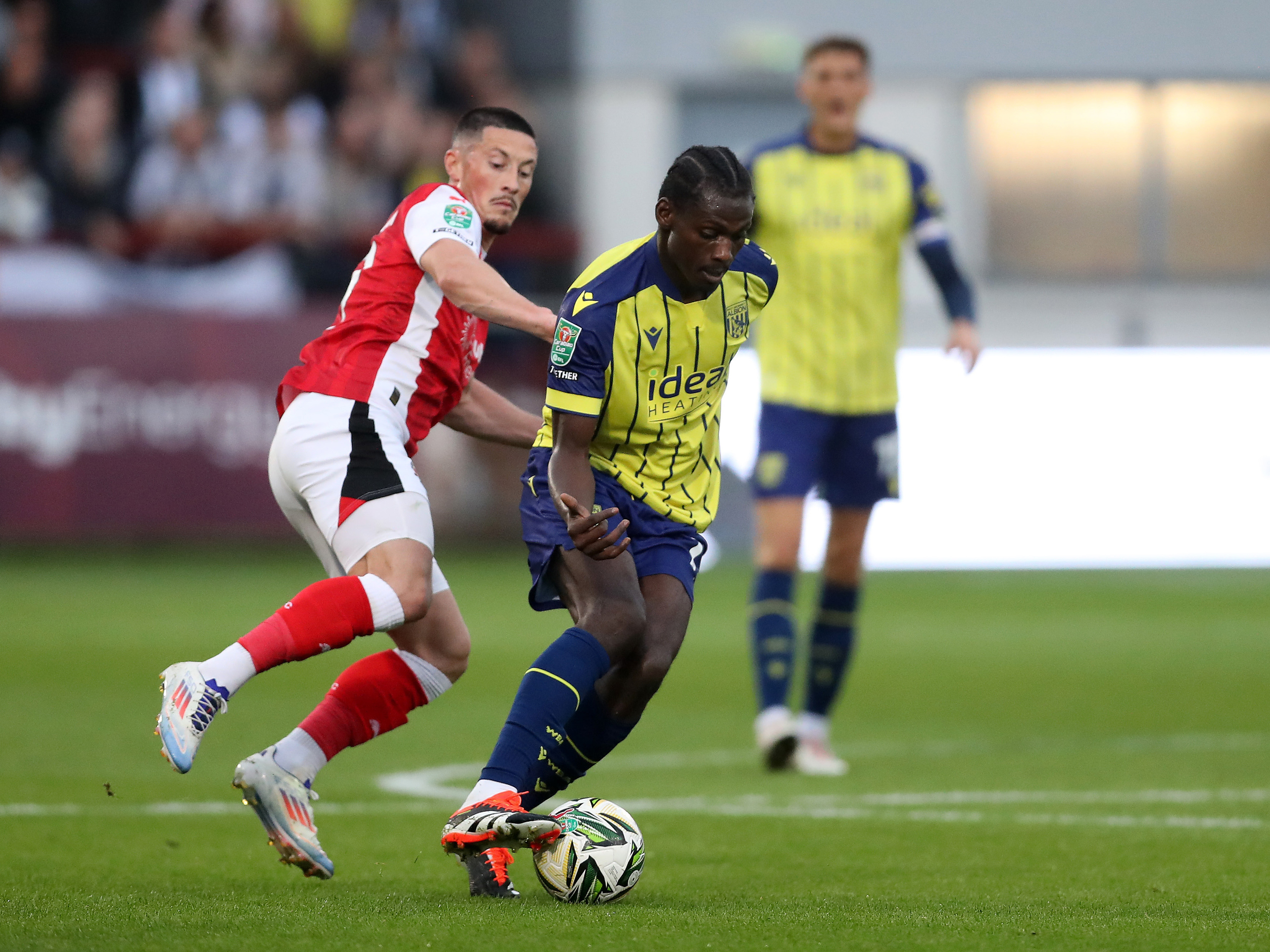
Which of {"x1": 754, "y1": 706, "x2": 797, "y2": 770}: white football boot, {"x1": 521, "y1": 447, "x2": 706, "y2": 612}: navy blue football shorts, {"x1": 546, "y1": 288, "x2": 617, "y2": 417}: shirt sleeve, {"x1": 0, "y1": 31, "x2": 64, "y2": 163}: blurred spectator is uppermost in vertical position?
{"x1": 0, "y1": 31, "x2": 64, "y2": 163}: blurred spectator

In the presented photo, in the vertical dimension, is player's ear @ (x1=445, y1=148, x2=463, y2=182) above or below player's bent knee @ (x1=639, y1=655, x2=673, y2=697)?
above

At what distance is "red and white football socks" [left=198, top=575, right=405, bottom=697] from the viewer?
433 centimetres

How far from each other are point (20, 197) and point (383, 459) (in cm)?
1243

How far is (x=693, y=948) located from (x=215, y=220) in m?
14.1

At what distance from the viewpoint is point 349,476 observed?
456 cm

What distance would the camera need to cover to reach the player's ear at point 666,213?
4.34 metres

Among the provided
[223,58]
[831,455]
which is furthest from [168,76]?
[831,455]

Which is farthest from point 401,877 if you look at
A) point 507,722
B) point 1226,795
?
point 1226,795

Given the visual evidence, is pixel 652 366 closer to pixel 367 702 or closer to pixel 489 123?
pixel 489 123

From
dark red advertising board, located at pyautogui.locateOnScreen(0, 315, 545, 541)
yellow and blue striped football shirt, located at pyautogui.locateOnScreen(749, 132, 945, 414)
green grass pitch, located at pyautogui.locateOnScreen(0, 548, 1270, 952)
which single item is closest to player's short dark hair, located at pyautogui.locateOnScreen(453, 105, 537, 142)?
green grass pitch, located at pyautogui.locateOnScreen(0, 548, 1270, 952)

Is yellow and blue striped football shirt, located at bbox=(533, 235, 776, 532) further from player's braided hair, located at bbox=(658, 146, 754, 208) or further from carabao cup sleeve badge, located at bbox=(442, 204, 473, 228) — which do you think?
carabao cup sleeve badge, located at bbox=(442, 204, 473, 228)

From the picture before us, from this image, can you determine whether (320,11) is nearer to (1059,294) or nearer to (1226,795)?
(1059,294)

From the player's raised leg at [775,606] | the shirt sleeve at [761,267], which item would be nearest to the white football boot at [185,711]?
the shirt sleeve at [761,267]

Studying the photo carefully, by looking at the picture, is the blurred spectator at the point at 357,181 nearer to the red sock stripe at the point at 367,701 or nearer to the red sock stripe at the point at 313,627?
the red sock stripe at the point at 367,701
